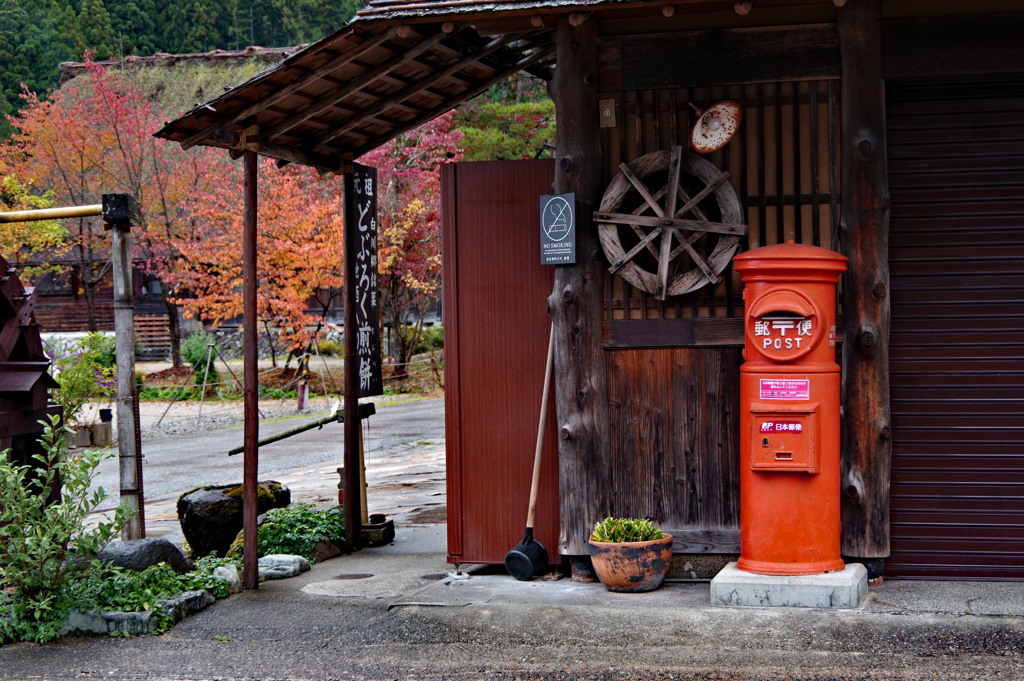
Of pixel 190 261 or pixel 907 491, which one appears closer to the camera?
pixel 907 491

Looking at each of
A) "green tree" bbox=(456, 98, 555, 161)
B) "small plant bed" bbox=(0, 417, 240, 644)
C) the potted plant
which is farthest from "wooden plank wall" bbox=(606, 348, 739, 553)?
"green tree" bbox=(456, 98, 555, 161)

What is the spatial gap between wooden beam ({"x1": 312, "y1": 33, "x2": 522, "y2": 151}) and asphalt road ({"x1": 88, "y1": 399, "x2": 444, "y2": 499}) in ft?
24.4

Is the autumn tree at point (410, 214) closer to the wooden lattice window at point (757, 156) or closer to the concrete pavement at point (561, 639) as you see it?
the wooden lattice window at point (757, 156)

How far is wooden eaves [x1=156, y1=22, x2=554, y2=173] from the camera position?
6266mm

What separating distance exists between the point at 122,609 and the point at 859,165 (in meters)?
5.43

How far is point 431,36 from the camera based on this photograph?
6.37m

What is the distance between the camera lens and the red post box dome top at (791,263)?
5.59m

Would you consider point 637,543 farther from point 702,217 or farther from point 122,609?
point 122,609

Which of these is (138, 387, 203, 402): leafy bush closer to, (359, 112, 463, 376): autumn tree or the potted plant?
(359, 112, 463, 376): autumn tree

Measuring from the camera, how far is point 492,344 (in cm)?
703

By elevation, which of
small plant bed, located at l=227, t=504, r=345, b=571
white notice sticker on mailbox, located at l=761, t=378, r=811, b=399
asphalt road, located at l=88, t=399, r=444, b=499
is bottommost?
asphalt road, located at l=88, t=399, r=444, b=499

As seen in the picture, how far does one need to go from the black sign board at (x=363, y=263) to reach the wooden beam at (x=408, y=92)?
484 mm

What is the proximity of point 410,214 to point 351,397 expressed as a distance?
17669mm

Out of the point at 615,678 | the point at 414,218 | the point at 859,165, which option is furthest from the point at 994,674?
the point at 414,218
